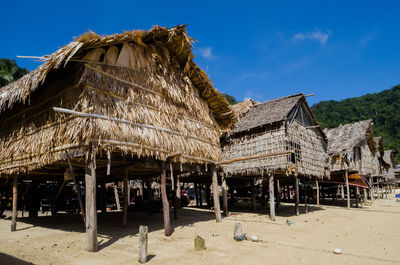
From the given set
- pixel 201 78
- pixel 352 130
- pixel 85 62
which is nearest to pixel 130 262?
pixel 85 62

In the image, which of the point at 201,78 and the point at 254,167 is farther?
the point at 254,167

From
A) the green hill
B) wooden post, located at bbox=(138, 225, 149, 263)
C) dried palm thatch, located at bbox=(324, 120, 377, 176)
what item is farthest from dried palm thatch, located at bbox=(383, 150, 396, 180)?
wooden post, located at bbox=(138, 225, 149, 263)

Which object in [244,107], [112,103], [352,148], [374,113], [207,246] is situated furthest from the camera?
[374,113]

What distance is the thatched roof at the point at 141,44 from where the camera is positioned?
6.25 m

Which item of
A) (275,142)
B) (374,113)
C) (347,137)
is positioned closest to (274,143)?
(275,142)

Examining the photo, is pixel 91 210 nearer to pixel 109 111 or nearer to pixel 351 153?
pixel 109 111

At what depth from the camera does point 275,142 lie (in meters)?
12.7

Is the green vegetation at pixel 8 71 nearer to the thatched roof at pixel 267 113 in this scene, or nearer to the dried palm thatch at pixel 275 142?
the dried palm thatch at pixel 275 142

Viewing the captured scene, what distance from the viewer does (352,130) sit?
23953mm

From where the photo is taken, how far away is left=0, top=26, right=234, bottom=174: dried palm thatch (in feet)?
21.2

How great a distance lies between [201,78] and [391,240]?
758cm

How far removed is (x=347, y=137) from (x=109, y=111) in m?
22.0

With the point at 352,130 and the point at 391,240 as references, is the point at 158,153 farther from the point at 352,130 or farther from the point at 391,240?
the point at 352,130

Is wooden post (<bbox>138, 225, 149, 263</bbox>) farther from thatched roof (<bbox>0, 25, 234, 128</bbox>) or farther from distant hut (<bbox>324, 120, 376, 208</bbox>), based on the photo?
distant hut (<bbox>324, 120, 376, 208</bbox>)
